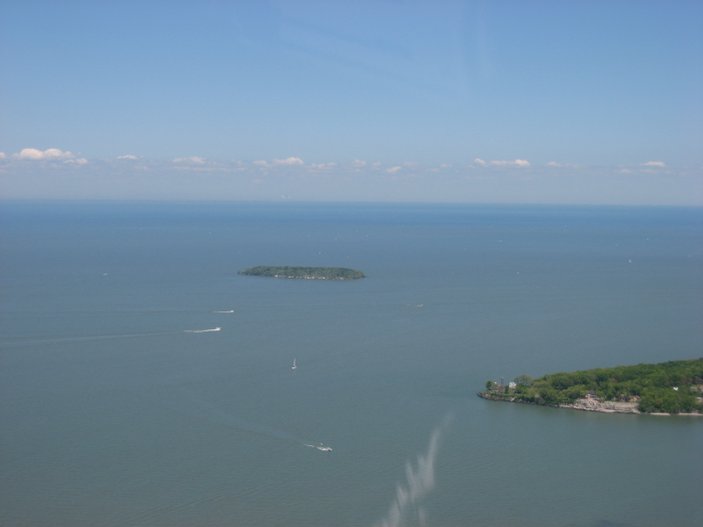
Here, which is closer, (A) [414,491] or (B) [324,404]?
(A) [414,491]

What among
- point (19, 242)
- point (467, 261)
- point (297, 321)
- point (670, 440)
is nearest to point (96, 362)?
point (297, 321)

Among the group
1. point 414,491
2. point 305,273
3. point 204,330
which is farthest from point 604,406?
point 305,273

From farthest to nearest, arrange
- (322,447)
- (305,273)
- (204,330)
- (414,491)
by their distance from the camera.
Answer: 1. (305,273)
2. (204,330)
3. (322,447)
4. (414,491)

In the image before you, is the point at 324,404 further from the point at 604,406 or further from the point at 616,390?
the point at 616,390

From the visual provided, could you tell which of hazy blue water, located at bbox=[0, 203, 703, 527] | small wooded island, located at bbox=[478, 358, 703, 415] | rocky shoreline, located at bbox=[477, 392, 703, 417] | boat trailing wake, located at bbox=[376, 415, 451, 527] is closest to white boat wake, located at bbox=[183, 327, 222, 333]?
hazy blue water, located at bbox=[0, 203, 703, 527]

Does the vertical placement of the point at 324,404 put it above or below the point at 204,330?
below

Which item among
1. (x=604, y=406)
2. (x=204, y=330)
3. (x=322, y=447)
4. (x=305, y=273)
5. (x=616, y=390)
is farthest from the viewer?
(x=305, y=273)

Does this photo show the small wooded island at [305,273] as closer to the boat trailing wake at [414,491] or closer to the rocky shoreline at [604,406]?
the rocky shoreline at [604,406]

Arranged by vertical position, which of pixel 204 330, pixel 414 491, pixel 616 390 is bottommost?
pixel 414 491
